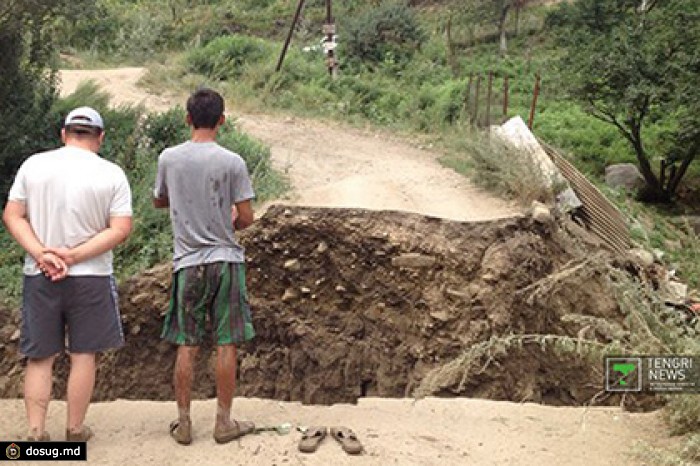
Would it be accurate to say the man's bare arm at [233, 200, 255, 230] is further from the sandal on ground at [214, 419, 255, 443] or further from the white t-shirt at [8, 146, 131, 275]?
the sandal on ground at [214, 419, 255, 443]

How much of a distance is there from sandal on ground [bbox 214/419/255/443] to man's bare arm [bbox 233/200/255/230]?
0.95m

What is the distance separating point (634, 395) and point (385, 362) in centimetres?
236

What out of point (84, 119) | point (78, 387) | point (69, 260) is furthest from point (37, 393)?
point (84, 119)

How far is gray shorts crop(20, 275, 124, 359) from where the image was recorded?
3.61 metres

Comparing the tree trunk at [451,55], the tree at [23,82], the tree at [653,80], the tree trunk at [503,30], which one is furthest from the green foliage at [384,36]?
the tree at [23,82]

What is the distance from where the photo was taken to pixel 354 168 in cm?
985

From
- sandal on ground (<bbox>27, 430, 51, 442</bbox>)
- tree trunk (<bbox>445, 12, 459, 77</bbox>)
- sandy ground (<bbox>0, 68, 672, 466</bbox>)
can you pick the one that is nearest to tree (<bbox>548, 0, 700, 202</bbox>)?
tree trunk (<bbox>445, 12, 459, 77</bbox>)

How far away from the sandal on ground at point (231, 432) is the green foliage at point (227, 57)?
11.4 m

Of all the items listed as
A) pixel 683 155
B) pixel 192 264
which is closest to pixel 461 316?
pixel 192 264

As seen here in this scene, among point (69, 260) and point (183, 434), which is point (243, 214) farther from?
point (183, 434)

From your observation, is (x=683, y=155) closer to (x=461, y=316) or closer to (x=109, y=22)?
(x=461, y=316)

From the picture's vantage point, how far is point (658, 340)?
12.9 feet

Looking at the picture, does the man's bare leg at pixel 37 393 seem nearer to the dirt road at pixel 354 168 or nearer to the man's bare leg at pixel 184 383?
the man's bare leg at pixel 184 383

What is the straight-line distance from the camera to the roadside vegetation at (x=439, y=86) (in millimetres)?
7312
